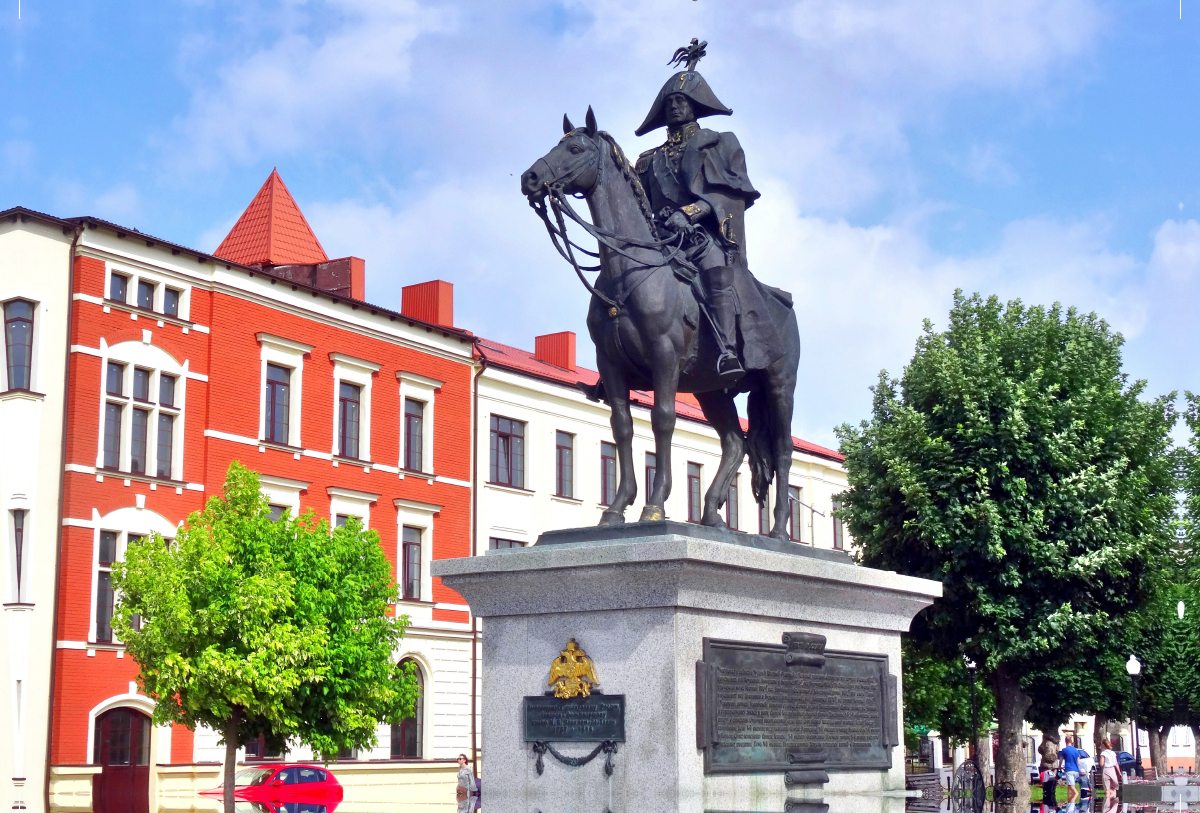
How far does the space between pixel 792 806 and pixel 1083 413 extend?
66.6ft

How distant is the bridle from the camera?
948 centimetres

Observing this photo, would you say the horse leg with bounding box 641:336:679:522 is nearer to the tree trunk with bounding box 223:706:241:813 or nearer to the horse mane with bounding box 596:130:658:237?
the horse mane with bounding box 596:130:658:237

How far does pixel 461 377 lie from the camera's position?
42.8 m

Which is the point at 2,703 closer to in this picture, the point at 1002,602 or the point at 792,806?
the point at 1002,602

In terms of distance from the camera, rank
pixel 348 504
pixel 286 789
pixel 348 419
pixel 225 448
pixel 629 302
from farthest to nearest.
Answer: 1. pixel 348 419
2. pixel 348 504
3. pixel 225 448
4. pixel 286 789
5. pixel 629 302

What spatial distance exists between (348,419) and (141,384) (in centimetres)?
681

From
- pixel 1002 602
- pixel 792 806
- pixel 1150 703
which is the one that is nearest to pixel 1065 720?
pixel 1002 602

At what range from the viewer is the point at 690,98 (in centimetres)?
1072

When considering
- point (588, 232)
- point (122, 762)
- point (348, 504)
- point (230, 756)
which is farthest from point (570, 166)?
point (348, 504)

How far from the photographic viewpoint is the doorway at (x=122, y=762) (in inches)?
1230

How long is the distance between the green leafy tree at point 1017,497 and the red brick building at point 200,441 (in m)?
14.8

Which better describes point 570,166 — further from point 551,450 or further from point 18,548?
point 551,450

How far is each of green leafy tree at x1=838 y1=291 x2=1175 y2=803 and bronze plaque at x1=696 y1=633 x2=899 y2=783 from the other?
56.8 ft

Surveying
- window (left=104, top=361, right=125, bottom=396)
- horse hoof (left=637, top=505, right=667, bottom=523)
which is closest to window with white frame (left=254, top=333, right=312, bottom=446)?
window (left=104, top=361, right=125, bottom=396)
